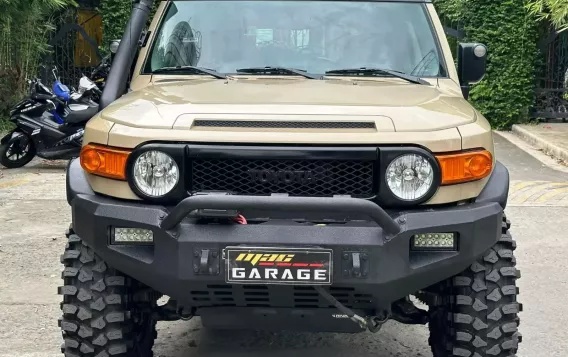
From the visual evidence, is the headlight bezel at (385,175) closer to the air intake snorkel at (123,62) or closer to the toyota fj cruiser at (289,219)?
the toyota fj cruiser at (289,219)

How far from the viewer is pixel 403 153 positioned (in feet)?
10.7

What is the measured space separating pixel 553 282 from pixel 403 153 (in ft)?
10.4

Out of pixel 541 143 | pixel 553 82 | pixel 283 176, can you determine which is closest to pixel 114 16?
pixel 541 143

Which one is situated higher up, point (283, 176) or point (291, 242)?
point (283, 176)

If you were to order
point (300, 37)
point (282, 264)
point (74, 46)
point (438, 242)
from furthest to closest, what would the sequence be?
point (74, 46)
point (300, 37)
point (438, 242)
point (282, 264)

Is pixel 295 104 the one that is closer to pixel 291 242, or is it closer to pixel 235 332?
pixel 291 242

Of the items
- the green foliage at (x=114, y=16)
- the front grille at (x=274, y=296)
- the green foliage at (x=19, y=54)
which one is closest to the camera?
the front grille at (x=274, y=296)

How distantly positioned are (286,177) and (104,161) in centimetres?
74

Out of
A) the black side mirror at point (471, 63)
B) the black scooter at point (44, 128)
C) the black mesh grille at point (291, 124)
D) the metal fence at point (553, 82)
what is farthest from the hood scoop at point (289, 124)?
the metal fence at point (553, 82)

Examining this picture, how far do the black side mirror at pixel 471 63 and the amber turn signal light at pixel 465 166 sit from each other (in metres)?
1.30

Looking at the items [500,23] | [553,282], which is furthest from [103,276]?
[500,23]

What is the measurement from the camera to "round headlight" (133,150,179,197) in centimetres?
332

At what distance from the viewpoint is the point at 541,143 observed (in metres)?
13.6

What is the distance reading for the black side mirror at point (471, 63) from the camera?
465cm
